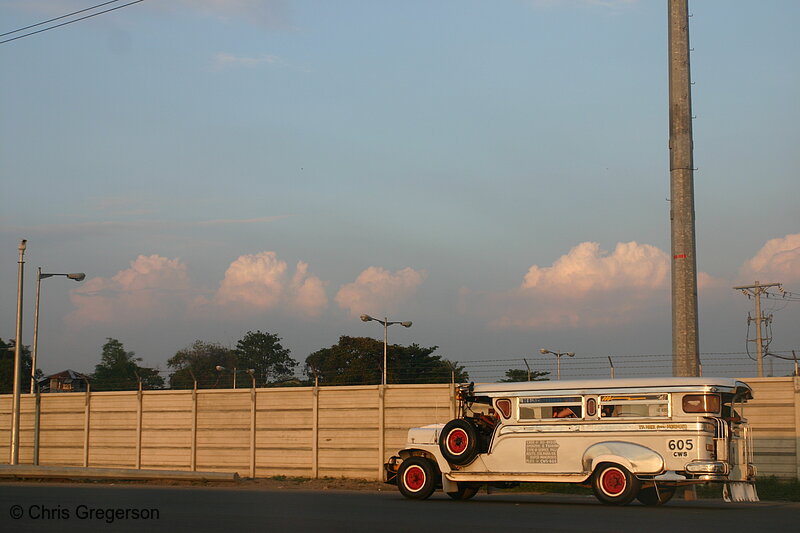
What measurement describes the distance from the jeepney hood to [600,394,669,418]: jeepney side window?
3632 mm

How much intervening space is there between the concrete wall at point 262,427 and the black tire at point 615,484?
812 cm

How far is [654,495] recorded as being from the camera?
64.0 feet

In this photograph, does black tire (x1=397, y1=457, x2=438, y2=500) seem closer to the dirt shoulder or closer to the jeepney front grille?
the jeepney front grille

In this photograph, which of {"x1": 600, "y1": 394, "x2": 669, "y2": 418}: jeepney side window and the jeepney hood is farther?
the jeepney hood

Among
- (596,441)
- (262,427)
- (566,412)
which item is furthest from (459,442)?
(262,427)

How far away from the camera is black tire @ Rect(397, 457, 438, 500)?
2044 centimetres

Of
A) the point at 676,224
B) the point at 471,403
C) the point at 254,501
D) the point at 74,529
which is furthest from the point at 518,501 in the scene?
the point at 74,529

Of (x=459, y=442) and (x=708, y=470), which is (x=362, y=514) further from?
(x=708, y=470)

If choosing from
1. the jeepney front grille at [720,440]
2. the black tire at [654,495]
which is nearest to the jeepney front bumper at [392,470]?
the black tire at [654,495]

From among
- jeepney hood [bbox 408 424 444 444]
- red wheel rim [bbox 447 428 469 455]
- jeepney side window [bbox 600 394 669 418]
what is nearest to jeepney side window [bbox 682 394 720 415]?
jeepney side window [bbox 600 394 669 418]

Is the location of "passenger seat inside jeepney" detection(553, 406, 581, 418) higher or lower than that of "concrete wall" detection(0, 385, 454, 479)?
higher

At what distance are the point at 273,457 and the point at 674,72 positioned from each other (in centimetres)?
1748

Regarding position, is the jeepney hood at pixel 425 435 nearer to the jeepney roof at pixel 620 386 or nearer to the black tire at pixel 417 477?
the black tire at pixel 417 477

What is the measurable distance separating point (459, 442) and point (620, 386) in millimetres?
3512
